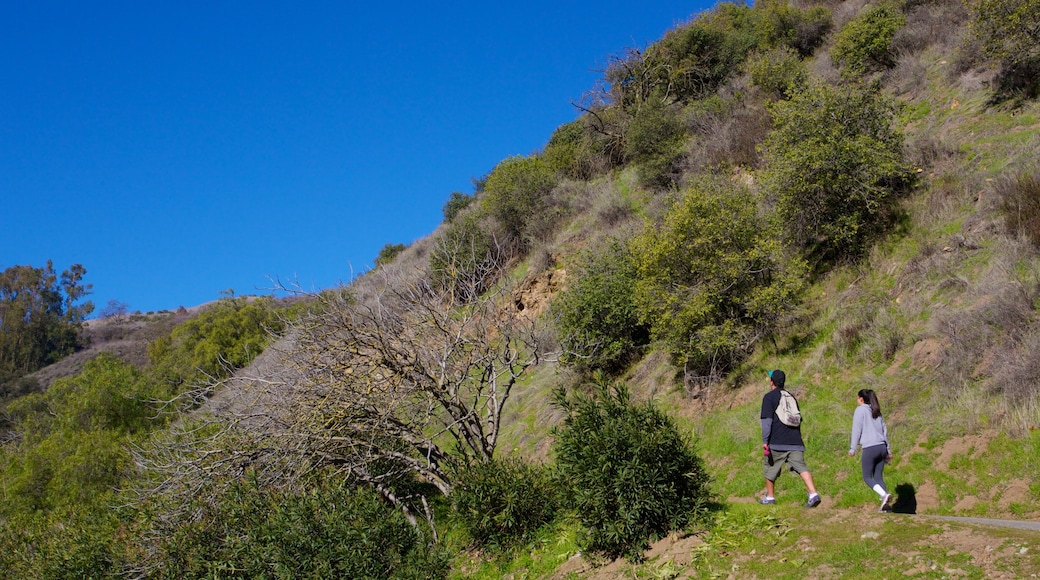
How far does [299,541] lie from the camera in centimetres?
935

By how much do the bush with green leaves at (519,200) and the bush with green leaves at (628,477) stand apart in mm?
19595

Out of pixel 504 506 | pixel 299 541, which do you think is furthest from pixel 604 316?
pixel 299 541

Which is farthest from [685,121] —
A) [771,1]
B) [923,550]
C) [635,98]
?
[923,550]

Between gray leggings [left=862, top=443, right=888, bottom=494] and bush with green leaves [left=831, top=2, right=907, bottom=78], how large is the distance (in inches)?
703

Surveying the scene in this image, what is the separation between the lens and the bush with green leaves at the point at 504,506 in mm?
10109

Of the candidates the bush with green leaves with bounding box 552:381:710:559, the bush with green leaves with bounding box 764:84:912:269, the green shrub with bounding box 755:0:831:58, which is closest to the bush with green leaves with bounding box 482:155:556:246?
the green shrub with bounding box 755:0:831:58

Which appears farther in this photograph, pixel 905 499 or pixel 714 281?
pixel 714 281

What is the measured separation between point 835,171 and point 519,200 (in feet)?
53.0

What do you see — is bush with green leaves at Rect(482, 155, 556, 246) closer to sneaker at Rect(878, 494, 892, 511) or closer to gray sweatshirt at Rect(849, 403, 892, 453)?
gray sweatshirt at Rect(849, 403, 892, 453)

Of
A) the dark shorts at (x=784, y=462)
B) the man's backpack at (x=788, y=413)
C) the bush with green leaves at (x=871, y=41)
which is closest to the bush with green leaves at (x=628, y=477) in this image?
the dark shorts at (x=784, y=462)

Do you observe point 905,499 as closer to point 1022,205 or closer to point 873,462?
point 873,462

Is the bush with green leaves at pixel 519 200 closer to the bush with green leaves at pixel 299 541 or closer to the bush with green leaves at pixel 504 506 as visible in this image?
the bush with green leaves at pixel 504 506

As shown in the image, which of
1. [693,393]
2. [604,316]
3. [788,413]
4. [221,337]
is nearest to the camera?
[788,413]

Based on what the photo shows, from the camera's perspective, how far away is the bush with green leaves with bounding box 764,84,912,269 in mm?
14258
